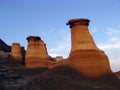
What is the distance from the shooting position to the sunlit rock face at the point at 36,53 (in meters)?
69.8

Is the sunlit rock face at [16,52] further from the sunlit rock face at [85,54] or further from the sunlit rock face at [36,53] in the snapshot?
the sunlit rock face at [85,54]

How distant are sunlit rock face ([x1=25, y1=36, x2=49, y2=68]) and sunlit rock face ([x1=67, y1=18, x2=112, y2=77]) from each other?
58.1ft

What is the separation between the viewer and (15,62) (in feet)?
267

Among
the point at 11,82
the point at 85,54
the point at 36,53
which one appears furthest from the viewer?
the point at 36,53

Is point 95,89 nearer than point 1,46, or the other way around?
point 95,89

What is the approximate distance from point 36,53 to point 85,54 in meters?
22.2

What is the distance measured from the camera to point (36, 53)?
70375mm

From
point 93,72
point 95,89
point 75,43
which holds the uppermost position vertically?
point 75,43

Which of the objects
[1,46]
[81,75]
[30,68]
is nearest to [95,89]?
[81,75]

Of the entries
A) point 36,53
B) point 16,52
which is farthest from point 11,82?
point 16,52

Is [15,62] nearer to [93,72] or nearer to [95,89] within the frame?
[93,72]

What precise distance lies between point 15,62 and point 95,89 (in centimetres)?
4370

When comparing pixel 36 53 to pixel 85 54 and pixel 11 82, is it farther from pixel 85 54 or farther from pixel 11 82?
pixel 11 82

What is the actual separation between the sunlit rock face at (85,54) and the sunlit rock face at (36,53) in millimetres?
17707
